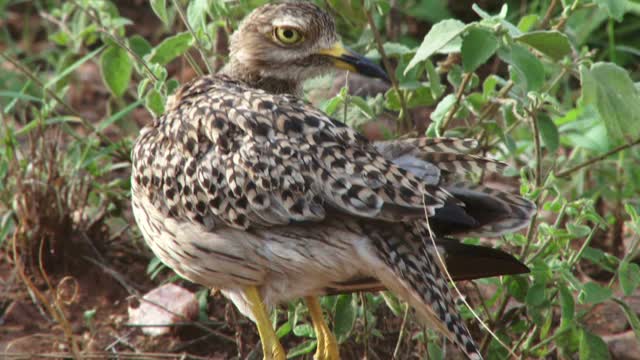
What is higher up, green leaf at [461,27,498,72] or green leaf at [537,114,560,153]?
green leaf at [461,27,498,72]

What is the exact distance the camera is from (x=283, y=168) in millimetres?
3475

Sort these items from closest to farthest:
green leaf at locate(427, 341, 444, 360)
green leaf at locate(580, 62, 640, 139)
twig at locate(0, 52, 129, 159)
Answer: green leaf at locate(580, 62, 640, 139) < green leaf at locate(427, 341, 444, 360) < twig at locate(0, 52, 129, 159)

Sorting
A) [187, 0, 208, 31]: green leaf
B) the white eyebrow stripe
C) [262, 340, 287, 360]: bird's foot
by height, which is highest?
[187, 0, 208, 31]: green leaf

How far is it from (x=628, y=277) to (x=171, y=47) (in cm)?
171

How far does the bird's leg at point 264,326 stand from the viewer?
3.66 m

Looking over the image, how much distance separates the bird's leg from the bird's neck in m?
0.83

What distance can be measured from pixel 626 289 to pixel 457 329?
2.08 feet

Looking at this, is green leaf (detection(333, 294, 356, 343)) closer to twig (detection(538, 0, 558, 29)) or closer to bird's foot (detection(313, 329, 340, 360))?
bird's foot (detection(313, 329, 340, 360))

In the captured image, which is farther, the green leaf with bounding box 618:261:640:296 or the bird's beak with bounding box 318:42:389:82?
the bird's beak with bounding box 318:42:389:82

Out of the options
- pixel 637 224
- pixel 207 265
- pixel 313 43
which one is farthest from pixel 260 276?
pixel 637 224

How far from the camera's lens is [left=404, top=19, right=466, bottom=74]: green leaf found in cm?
334

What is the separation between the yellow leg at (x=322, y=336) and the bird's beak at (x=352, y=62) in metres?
0.77

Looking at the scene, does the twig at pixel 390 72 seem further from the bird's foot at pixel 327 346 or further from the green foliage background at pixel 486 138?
the bird's foot at pixel 327 346

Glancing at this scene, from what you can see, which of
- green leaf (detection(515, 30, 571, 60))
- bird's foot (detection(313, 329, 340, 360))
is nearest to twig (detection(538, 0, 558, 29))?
green leaf (detection(515, 30, 571, 60))
